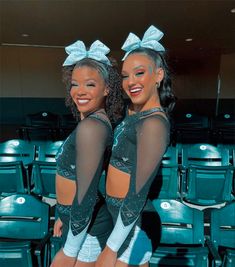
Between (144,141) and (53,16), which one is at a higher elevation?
(53,16)

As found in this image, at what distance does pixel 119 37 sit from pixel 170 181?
6002 mm

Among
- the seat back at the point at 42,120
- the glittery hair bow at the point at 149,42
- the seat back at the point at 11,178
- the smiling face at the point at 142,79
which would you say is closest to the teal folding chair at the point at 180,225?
the smiling face at the point at 142,79

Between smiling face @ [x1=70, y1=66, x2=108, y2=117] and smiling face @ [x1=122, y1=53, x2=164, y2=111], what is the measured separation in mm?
116

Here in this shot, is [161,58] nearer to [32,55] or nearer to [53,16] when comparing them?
[53,16]

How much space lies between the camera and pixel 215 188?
301 centimetres

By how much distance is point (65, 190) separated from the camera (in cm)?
134

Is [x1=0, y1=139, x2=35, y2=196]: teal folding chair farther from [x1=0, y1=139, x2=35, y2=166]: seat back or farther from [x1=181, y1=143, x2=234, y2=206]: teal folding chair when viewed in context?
[x1=181, y1=143, x2=234, y2=206]: teal folding chair

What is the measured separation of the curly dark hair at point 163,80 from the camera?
1269 millimetres

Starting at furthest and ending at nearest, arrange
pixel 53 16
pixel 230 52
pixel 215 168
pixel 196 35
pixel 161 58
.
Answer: pixel 230 52
pixel 196 35
pixel 53 16
pixel 215 168
pixel 161 58

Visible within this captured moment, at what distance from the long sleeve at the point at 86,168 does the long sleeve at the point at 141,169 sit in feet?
0.42

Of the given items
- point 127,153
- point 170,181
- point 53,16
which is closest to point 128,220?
point 127,153

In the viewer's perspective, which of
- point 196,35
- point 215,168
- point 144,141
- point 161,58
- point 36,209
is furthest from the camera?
point 196,35

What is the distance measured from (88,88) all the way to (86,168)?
0.31 m

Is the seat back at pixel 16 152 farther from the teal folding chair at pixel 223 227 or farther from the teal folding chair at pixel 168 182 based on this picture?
the teal folding chair at pixel 223 227
